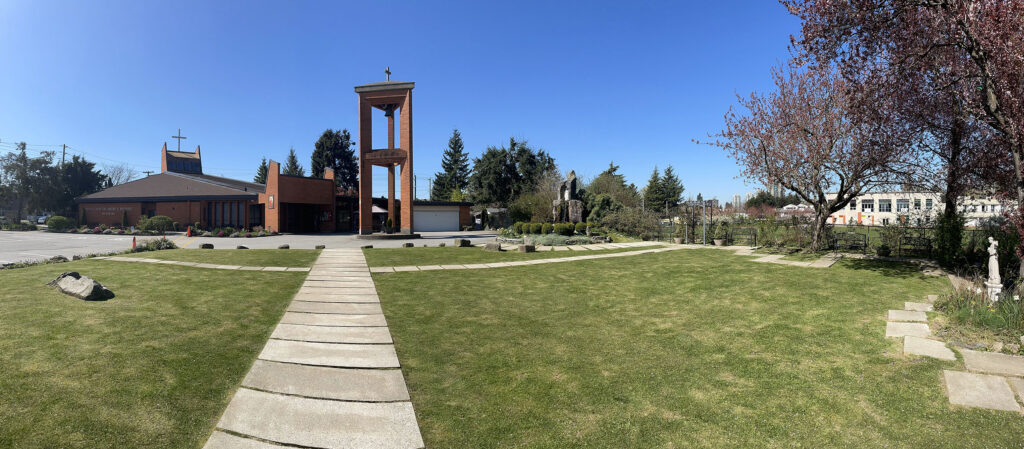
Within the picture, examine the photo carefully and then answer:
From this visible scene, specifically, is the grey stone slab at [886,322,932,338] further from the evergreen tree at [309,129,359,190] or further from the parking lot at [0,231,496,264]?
the evergreen tree at [309,129,359,190]

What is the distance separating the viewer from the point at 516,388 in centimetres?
355

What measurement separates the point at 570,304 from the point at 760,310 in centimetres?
289

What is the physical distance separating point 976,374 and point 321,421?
5629 mm

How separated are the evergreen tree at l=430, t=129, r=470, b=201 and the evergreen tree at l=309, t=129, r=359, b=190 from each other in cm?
1264

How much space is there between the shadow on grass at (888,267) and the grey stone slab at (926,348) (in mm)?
5181

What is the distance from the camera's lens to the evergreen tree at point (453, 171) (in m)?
61.1

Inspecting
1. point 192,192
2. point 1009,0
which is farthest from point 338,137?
point 1009,0

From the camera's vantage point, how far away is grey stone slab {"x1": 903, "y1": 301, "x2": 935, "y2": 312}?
5.60 metres

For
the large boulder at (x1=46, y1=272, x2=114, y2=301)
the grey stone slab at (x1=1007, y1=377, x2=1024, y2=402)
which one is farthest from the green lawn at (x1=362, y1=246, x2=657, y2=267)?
the grey stone slab at (x1=1007, y1=377, x2=1024, y2=402)

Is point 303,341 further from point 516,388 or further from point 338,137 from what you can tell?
point 338,137

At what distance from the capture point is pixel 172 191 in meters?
35.5

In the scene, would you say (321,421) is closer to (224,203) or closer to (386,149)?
(386,149)

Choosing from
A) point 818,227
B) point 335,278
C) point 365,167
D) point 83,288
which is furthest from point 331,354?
point 365,167

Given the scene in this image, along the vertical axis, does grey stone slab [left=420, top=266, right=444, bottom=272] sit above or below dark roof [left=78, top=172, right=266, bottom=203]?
below
